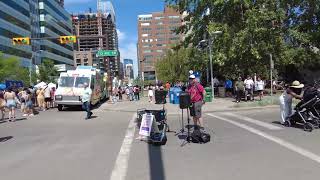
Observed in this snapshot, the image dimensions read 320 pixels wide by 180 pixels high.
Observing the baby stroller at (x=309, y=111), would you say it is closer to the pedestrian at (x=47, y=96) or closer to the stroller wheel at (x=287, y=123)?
the stroller wheel at (x=287, y=123)

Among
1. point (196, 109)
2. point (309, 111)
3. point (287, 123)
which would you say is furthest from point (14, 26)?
point (309, 111)

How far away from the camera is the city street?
902 centimetres

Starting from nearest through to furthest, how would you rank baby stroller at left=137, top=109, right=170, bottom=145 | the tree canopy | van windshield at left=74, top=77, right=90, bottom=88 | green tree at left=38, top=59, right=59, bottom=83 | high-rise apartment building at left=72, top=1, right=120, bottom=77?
baby stroller at left=137, top=109, right=170, bottom=145, van windshield at left=74, top=77, right=90, bottom=88, the tree canopy, high-rise apartment building at left=72, top=1, right=120, bottom=77, green tree at left=38, top=59, right=59, bottom=83

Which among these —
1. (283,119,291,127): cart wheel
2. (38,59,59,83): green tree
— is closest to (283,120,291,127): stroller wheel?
(283,119,291,127): cart wheel

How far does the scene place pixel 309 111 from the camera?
48.0 feet

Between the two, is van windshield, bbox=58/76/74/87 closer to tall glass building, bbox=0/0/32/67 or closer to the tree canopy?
the tree canopy

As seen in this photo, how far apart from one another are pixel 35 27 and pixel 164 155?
125m

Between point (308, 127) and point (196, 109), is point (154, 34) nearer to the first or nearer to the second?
point (308, 127)

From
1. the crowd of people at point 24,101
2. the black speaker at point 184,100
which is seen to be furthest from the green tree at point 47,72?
the black speaker at point 184,100

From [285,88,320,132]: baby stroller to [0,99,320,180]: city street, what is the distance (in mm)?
370

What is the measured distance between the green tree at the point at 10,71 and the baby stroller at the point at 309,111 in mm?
74609

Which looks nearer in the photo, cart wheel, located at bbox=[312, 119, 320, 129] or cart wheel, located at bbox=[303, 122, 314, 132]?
cart wheel, located at bbox=[303, 122, 314, 132]

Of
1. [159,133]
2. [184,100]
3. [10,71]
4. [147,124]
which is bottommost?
[159,133]

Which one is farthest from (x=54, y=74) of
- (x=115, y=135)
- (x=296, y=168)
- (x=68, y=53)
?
(x=296, y=168)
